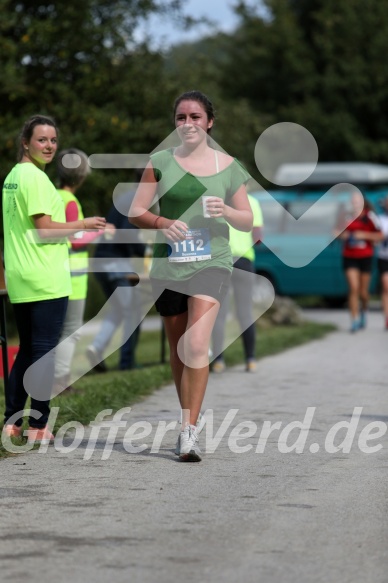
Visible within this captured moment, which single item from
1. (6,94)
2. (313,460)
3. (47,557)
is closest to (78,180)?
(313,460)

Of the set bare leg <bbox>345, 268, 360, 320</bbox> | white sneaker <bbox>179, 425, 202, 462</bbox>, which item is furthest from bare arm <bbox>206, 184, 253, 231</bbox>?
bare leg <bbox>345, 268, 360, 320</bbox>

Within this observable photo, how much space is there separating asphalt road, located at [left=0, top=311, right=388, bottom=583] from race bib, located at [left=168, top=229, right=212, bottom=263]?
1085mm

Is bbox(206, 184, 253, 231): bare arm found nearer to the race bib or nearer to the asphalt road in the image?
the race bib

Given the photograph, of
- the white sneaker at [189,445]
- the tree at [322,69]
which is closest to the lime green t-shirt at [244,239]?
the white sneaker at [189,445]

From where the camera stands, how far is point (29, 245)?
7.25m

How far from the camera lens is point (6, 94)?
18.1m

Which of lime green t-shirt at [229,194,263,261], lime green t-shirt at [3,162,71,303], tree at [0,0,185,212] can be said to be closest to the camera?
lime green t-shirt at [3,162,71,303]

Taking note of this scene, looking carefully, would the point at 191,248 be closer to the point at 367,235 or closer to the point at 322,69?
the point at 367,235

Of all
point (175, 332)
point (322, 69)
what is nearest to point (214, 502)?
point (175, 332)

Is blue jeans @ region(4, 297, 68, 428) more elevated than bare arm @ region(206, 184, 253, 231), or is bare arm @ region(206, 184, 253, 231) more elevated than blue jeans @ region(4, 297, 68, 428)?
bare arm @ region(206, 184, 253, 231)

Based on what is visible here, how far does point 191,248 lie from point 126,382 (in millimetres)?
3361

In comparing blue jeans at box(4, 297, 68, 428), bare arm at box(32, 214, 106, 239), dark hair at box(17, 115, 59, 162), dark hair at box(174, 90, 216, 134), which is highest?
dark hair at box(174, 90, 216, 134)

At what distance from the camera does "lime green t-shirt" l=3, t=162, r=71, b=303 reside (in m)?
7.19

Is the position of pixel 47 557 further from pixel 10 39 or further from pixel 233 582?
pixel 10 39
